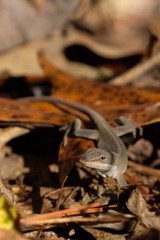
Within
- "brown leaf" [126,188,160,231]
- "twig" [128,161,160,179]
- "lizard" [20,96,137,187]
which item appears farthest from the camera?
"twig" [128,161,160,179]

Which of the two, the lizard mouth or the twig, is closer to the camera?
the lizard mouth

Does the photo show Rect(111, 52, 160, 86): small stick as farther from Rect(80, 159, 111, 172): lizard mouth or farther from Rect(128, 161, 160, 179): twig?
Rect(80, 159, 111, 172): lizard mouth

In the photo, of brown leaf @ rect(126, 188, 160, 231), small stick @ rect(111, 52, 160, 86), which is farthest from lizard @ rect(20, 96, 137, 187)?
small stick @ rect(111, 52, 160, 86)

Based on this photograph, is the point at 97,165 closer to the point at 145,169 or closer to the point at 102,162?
the point at 102,162

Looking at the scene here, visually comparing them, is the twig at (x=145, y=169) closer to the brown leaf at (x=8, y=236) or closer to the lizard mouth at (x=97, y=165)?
the lizard mouth at (x=97, y=165)

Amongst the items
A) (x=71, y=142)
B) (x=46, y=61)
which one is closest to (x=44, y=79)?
(x=46, y=61)

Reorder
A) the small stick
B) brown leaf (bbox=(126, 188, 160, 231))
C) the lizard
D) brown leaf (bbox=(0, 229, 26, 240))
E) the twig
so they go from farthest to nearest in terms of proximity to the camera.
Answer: the small stick
the twig
the lizard
brown leaf (bbox=(126, 188, 160, 231))
brown leaf (bbox=(0, 229, 26, 240))

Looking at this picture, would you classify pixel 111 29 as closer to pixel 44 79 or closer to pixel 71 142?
pixel 44 79

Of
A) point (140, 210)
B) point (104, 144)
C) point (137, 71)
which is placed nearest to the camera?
point (140, 210)

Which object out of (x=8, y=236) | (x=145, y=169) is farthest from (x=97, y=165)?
(x=8, y=236)

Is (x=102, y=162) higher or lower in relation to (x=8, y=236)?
lower
